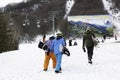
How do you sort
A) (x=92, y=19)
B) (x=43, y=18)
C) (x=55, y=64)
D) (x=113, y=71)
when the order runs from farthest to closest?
1. (x=43, y=18)
2. (x=92, y=19)
3. (x=55, y=64)
4. (x=113, y=71)

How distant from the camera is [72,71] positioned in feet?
62.8

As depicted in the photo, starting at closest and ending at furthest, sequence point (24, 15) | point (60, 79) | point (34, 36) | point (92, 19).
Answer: point (60, 79)
point (92, 19)
point (34, 36)
point (24, 15)

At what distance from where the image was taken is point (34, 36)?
13462 cm

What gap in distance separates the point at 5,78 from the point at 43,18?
128 m

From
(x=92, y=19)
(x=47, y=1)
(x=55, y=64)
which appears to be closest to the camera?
Answer: (x=55, y=64)

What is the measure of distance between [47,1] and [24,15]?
1606cm

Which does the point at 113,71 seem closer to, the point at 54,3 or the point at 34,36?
the point at 34,36

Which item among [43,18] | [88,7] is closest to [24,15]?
[43,18]

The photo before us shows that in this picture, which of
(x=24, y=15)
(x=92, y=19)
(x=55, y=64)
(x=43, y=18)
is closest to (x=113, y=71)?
(x=55, y=64)

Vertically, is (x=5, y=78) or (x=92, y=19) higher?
(x=5, y=78)

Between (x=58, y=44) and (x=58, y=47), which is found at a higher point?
(x=58, y=44)

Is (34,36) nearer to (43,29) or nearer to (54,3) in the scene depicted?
(43,29)

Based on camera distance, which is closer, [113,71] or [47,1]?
[113,71]

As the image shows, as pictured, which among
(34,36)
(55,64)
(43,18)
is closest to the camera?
(55,64)
